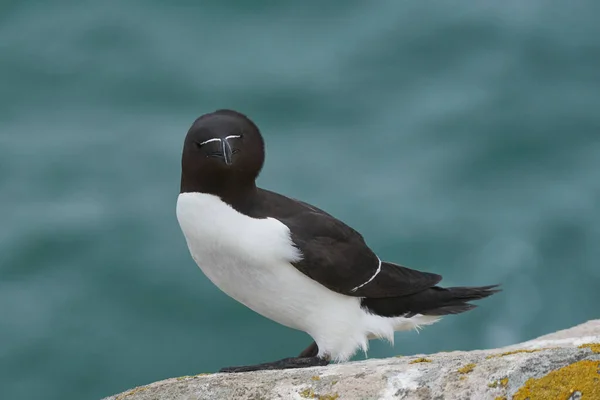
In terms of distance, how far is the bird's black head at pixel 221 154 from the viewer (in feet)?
19.7

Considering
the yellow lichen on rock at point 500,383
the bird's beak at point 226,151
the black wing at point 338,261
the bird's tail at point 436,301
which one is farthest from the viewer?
the bird's tail at point 436,301

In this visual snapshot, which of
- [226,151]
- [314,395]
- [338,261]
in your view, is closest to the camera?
[314,395]

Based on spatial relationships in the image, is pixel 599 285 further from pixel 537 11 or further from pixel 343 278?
pixel 343 278

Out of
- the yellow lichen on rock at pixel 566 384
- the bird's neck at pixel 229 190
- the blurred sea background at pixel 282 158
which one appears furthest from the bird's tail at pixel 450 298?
the blurred sea background at pixel 282 158

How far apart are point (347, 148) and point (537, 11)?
4.03 m

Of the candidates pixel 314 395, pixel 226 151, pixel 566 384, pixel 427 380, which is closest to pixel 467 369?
pixel 427 380

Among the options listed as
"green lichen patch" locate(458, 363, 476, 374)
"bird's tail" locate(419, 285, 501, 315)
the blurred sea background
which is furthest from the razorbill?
the blurred sea background

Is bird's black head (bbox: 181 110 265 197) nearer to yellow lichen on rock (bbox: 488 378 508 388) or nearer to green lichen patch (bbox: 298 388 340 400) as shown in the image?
green lichen patch (bbox: 298 388 340 400)

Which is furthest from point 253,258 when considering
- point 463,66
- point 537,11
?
point 537,11

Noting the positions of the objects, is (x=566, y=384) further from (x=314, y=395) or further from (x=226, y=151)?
(x=226, y=151)

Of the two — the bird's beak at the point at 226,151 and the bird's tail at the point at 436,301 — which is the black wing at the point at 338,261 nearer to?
the bird's tail at the point at 436,301

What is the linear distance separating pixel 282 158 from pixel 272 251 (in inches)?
303

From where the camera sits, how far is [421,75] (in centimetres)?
1502

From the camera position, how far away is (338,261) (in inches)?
255
